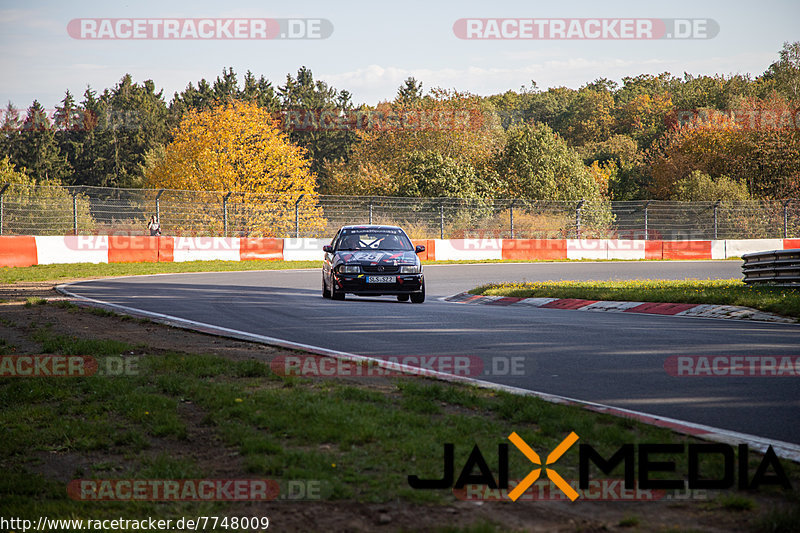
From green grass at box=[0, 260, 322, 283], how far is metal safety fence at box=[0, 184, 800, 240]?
112 inches

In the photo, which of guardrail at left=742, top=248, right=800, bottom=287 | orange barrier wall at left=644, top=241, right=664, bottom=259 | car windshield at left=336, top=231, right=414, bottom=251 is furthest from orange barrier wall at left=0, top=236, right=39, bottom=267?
orange barrier wall at left=644, top=241, right=664, bottom=259

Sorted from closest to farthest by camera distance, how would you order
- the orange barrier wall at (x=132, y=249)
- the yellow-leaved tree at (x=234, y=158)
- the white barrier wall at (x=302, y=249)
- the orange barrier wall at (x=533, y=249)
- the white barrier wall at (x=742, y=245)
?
the orange barrier wall at (x=132, y=249), the white barrier wall at (x=302, y=249), the orange barrier wall at (x=533, y=249), the white barrier wall at (x=742, y=245), the yellow-leaved tree at (x=234, y=158)

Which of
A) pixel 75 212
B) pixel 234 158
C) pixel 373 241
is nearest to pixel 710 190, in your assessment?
pixel 234 158

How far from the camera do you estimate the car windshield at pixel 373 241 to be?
15.7 metres

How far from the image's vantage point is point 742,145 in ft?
178

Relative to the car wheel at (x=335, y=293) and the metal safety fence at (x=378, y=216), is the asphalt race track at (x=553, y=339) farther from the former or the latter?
the metal safety fence at (x=378, y=216)

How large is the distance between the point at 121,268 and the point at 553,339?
20.1m

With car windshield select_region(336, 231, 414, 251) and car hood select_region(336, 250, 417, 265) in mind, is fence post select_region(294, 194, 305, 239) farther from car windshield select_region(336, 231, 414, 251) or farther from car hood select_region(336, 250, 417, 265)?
car hood select_region(336, 250, 417, 265)

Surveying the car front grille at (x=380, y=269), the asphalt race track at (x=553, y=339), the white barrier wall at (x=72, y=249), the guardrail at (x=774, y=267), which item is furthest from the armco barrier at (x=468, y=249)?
the car front grille at (x=380, y=269)

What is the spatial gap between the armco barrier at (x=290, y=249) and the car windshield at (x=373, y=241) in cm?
1544

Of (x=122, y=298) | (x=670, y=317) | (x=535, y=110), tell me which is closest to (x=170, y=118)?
(x=535, y=110)

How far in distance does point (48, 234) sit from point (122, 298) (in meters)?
15.5

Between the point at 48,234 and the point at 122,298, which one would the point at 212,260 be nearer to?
the point at 48,234

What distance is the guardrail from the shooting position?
1423cm
